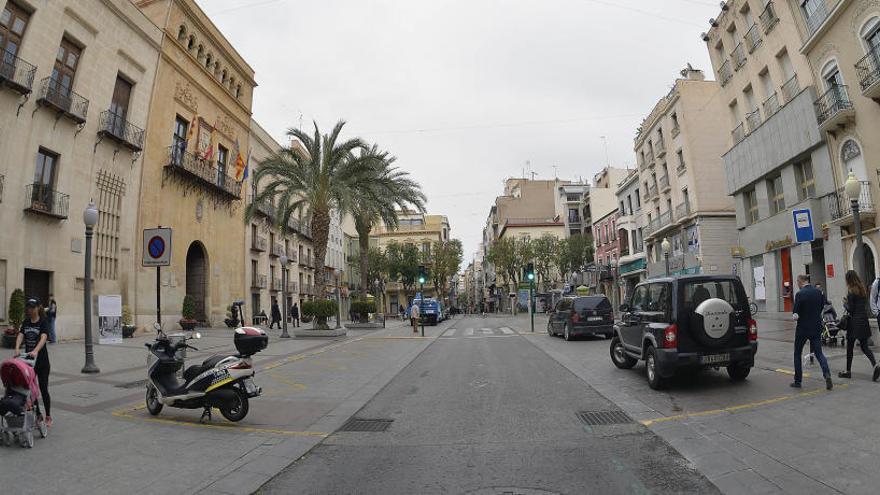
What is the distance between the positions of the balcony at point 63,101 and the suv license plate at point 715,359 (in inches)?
808

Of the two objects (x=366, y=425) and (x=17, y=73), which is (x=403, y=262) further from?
(x=366, y=425)

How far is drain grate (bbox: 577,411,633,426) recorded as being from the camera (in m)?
6.50

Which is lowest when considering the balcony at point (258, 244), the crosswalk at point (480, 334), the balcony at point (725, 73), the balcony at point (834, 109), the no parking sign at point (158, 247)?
the crosswalk at point (480, 334)

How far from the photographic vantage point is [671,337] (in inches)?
321

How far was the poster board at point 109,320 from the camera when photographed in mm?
17391

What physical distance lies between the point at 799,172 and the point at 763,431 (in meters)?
21.0

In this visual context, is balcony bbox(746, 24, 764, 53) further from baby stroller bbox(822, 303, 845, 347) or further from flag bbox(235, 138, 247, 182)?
flag bbox(235, 138, 247, 182)

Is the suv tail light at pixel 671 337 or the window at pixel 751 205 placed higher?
the window at pixel 751 205

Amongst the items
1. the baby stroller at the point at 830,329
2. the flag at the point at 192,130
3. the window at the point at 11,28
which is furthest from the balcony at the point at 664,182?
the window at the point at 11,28

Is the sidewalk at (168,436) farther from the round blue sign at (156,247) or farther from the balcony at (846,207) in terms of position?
the balcony at (846,207)

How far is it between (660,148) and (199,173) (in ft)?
99.0

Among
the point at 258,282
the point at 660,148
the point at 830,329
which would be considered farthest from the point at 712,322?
the point at 660,148

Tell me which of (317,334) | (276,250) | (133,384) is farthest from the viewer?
(276,250)

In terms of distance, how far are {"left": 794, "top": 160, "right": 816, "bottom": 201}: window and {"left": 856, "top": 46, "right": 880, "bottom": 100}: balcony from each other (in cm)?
492
